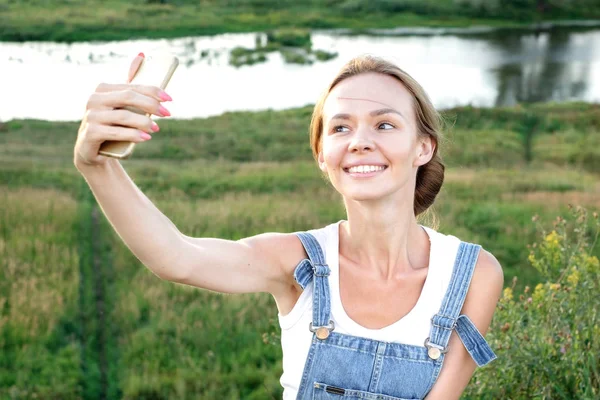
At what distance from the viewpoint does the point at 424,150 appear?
1930 mm

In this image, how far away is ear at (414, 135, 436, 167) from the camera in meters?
1.90

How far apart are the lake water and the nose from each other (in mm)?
4179

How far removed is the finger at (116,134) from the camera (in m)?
1.31

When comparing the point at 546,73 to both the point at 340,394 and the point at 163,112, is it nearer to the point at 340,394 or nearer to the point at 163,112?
the point at 340,394

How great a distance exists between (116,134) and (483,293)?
913mm

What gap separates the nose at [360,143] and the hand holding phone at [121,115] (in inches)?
18.4

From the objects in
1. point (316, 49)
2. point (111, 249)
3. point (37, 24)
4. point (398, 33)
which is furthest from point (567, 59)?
point (111, 249)

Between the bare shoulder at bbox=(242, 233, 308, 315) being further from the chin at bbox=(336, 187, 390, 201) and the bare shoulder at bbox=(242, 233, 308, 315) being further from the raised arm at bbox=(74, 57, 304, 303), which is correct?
the chin at bbox=(336, 187, 390, 201)

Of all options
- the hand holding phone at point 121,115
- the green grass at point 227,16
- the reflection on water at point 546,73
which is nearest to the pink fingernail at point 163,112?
the hand holding phone at point 121,115

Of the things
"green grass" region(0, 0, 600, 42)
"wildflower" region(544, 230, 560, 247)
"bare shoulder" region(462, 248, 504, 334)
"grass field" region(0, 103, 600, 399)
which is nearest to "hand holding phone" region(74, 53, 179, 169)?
"bare shoulder" region(462, 248, 504, 334)

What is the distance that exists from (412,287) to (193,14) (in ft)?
22.6

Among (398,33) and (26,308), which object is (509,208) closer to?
(26,308)

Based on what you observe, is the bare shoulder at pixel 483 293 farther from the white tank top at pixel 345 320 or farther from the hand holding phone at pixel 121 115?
the hand holding phone at pixel 121 115

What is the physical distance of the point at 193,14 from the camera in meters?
8.41
